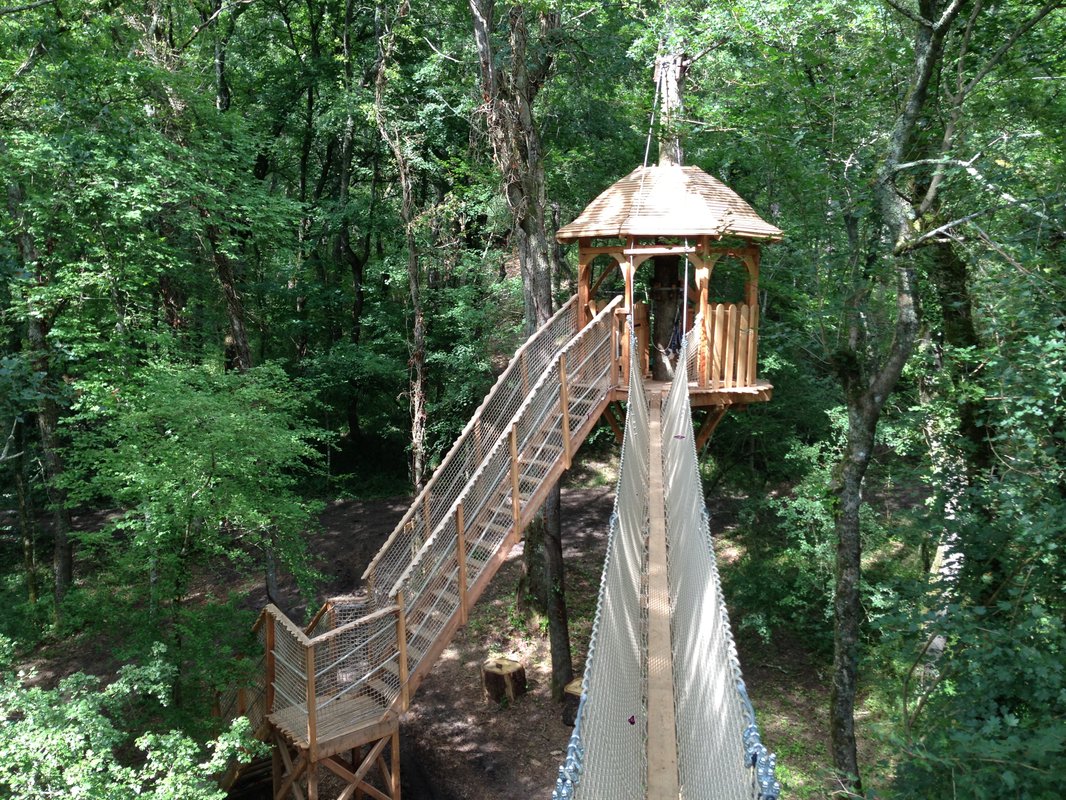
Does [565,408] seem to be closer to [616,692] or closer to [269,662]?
[269,662]

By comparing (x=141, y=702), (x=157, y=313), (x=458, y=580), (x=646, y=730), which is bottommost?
(x=141, y=702)

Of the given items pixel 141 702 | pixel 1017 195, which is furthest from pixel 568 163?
pixel 141 702

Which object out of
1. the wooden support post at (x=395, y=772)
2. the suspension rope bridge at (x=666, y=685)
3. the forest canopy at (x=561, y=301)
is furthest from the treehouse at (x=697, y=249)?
the wooden support post at (x=395, y=772)

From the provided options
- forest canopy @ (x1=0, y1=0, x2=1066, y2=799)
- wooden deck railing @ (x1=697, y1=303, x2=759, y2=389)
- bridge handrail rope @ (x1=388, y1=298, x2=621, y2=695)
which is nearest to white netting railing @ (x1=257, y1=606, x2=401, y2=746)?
bridge handrail rope @ (x1=388, y1=298, x2=621, y2=695)

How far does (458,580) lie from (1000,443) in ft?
14.9

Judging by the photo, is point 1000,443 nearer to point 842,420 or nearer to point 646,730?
point 842,420

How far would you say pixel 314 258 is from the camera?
14.4 meters

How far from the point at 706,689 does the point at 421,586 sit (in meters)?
3.59

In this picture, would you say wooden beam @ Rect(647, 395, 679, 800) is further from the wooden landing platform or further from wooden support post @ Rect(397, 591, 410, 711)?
the wooden landing platform

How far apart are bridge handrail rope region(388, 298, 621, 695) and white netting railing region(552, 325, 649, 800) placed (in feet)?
6.00

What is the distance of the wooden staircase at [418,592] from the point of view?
546cm

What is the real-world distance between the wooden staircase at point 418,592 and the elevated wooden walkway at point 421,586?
0.03 ft

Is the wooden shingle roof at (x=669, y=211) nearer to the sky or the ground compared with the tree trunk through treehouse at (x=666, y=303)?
nearer to the sky

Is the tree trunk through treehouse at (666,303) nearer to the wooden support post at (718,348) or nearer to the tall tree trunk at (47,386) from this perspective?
the wooden support post at (718,348)
